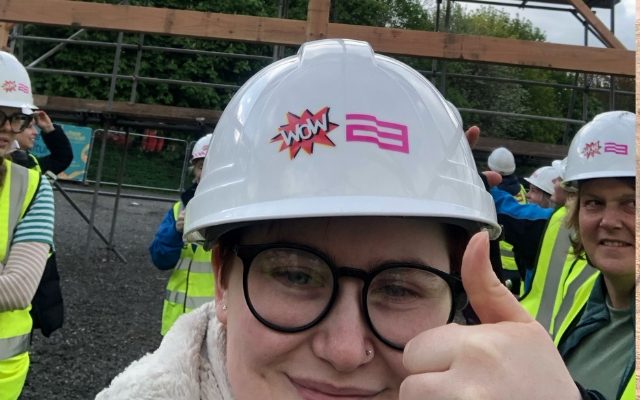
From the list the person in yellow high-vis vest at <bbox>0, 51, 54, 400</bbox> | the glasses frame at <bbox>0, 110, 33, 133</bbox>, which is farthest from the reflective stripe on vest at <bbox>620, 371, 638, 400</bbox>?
the glasses frame at <bbox>0, 110, 33, 133</bbox>

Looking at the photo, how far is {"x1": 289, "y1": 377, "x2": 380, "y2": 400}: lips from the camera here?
1058mm

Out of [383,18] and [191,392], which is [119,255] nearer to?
[383,18]

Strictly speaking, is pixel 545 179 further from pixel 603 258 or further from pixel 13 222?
pixel 13 222

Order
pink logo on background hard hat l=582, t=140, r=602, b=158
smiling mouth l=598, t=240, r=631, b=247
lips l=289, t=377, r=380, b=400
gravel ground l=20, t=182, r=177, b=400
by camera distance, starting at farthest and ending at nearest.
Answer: gravel ground l=20, t=182, r=177, b=400
pink logo on background hard hat l=582, t=140, r=602, b=158
smiling mouth l=598, t=240, r=631, b=247
lips l=289, t=377, r=380, b=400

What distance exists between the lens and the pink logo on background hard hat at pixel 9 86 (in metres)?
3.19

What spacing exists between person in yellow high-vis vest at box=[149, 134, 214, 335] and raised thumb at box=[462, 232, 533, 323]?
3.39m

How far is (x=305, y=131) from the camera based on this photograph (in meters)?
1.19

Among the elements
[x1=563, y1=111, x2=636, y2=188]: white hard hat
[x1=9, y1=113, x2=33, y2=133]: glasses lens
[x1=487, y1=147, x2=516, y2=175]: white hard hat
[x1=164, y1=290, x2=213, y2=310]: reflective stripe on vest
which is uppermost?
[x1=487, y1=147, x2=516, y2=175]: white hard hat

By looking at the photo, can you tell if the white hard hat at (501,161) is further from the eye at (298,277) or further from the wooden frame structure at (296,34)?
the eye at (298,277)

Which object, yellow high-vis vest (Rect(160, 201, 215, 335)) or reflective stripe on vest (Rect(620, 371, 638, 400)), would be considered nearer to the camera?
reflective stripe on vest (Rect(620, 371, 638, 400))

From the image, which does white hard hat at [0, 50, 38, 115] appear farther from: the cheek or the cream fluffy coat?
the cheek

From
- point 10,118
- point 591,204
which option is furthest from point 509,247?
point 10,118

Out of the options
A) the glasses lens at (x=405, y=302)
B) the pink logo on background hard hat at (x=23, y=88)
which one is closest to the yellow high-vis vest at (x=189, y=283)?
the pink logo on background hard hat at (x=23, y=88)

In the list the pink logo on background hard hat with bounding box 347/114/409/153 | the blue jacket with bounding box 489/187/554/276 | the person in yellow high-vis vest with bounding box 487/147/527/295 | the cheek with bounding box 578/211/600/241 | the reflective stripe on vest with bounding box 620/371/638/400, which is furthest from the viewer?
the person in yellow high-vis vest with bounding box 487/147/527/295
